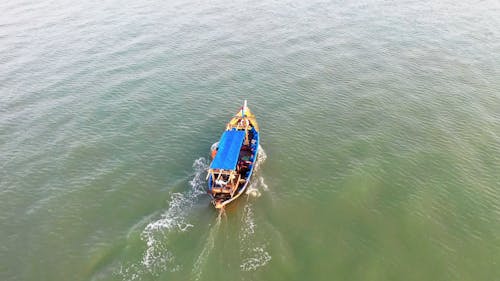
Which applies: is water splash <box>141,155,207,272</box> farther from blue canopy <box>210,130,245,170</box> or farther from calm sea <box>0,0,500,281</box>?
blue canopy <box>210,130,245,170</box>

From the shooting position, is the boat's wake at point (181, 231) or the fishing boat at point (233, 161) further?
the fishing boat at point (233, 161)

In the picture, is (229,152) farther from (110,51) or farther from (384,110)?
(110,51)

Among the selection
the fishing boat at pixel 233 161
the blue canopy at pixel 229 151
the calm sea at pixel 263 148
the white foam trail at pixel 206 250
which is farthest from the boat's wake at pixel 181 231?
the blue canopy at pixel 229 151

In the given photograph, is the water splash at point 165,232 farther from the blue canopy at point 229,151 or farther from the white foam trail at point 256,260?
the white foam trail at point 256,260

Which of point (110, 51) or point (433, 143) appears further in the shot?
point (110, 51)

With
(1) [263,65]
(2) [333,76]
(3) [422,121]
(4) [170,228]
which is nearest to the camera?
(4) [170,228]

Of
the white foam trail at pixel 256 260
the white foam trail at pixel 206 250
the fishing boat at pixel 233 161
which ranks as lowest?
the white foam trail at pixel 256 260

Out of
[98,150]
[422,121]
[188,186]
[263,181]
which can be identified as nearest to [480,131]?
[422,121]
